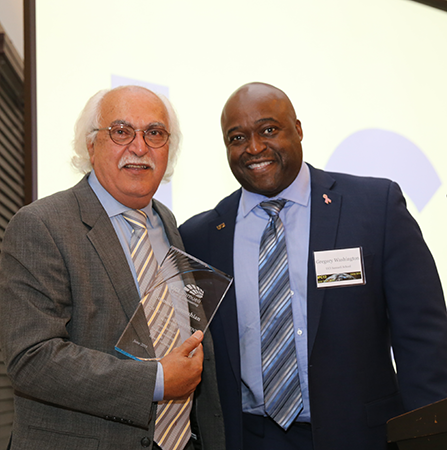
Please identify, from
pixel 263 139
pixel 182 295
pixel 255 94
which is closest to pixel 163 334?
pixel 182 295

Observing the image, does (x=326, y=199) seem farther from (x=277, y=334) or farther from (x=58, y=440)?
(x=58, y=440)

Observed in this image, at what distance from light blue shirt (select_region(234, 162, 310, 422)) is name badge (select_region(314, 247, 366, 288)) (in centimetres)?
9

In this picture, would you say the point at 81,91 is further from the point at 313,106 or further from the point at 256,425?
the point at 256,425

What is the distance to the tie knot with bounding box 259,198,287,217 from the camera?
2.10 meters

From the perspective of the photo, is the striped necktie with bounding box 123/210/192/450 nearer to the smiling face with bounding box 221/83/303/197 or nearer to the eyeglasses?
the eyeglasses

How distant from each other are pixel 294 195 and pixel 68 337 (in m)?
1.15

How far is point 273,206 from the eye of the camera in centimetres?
212

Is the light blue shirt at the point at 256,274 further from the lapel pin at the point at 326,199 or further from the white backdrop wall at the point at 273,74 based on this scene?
the white backdrop wall at the point at 273,74

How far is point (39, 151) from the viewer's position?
8.18 feet

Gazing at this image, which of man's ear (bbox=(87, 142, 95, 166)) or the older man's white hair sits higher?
the older man's white hair

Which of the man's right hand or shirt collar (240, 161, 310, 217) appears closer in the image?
the man's right hand

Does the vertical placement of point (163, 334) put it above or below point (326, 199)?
below

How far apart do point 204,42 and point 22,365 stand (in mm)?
2277

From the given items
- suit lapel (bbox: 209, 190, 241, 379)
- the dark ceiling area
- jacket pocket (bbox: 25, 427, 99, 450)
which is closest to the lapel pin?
suit lapel (bbox: 209, 190, 241, 379)
